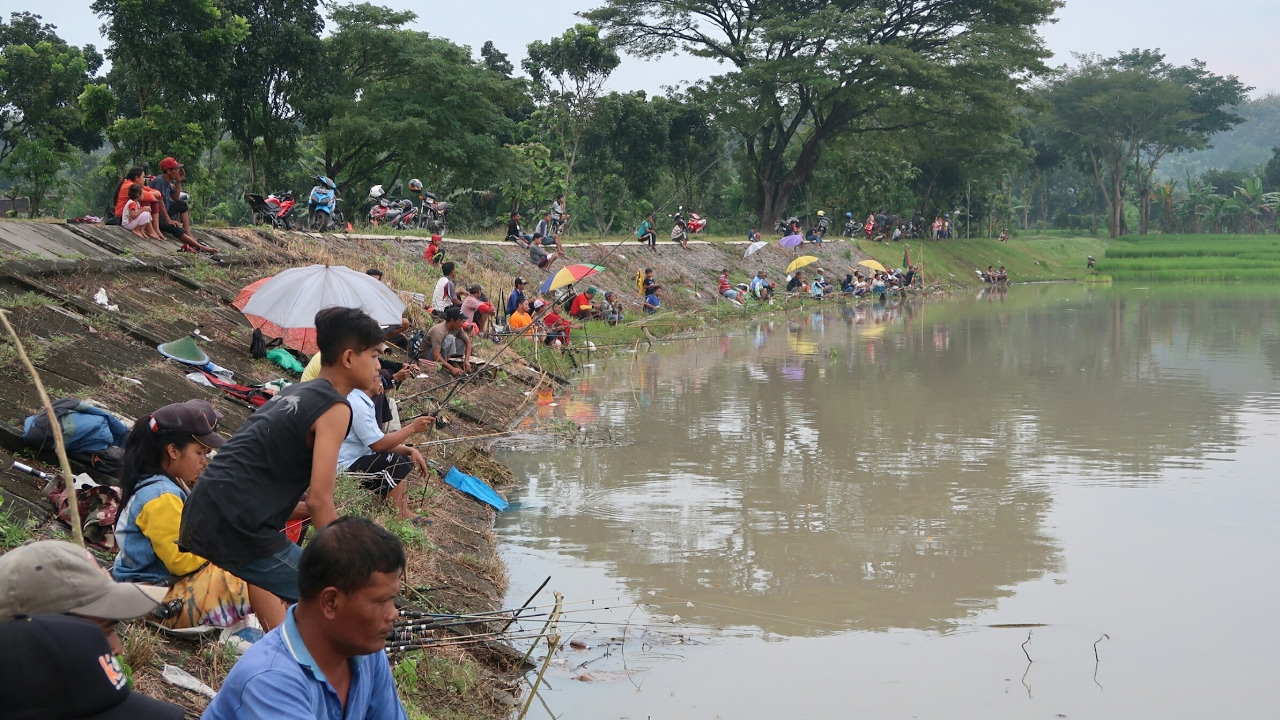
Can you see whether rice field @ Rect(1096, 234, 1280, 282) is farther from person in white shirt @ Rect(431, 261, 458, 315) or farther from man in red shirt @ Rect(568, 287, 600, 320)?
person in white shirt @ Rect(431, 261, 458, 315)

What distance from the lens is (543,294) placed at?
1967 cm

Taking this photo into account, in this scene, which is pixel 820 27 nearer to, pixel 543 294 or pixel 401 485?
pixel 543 294

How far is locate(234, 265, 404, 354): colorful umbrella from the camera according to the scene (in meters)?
9.48

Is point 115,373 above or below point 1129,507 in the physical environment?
above

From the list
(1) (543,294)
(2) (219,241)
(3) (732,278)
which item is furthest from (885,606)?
(3) (732,278)

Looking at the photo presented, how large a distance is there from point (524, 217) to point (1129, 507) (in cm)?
2383

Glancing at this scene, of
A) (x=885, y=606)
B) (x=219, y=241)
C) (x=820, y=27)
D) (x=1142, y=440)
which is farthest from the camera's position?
(x=820, y=27)

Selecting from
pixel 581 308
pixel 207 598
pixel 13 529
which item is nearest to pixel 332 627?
pixel 207 598

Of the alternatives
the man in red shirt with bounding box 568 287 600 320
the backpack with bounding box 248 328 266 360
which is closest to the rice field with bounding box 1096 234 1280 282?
the man in red shirt with bounding box 568 287 600 320

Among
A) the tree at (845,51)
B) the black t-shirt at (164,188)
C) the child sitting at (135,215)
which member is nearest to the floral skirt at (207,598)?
the child sitting at (135,215)

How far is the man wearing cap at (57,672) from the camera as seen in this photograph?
7.08ft

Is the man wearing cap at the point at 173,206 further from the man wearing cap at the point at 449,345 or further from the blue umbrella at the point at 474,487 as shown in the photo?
the blue umbrella at the point at 474,487

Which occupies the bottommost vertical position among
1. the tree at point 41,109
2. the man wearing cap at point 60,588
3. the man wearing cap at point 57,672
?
the man wearing cap at point 57,672

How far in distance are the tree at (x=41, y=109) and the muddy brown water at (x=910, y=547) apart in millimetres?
16866
